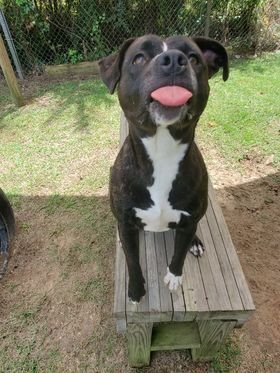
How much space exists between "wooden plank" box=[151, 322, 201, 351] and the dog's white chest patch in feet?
2.86

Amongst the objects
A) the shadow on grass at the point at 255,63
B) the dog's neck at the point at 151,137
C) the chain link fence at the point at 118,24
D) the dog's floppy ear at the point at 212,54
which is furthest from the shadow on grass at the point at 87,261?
the chain link fence at the point at 118,24

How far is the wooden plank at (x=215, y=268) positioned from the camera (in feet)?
6.80

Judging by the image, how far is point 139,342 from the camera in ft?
7.34

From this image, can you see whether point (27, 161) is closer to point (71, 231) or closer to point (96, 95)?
point (71, 231)

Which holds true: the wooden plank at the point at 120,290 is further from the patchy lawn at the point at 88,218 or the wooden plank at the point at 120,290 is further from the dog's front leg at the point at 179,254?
the patchy lawn at the point at 88,218

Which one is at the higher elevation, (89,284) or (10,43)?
(10,43)

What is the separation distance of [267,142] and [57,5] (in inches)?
175

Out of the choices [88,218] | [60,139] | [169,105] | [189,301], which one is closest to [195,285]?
[189,301]

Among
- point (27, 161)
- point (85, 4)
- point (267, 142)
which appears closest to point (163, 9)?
point (85, 4)

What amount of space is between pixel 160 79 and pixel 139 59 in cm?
24

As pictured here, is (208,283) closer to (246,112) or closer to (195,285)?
(195,285)

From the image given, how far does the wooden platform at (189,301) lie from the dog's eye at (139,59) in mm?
1332

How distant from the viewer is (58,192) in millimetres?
3951

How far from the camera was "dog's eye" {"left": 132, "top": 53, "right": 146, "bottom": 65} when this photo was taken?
1.58 metres
